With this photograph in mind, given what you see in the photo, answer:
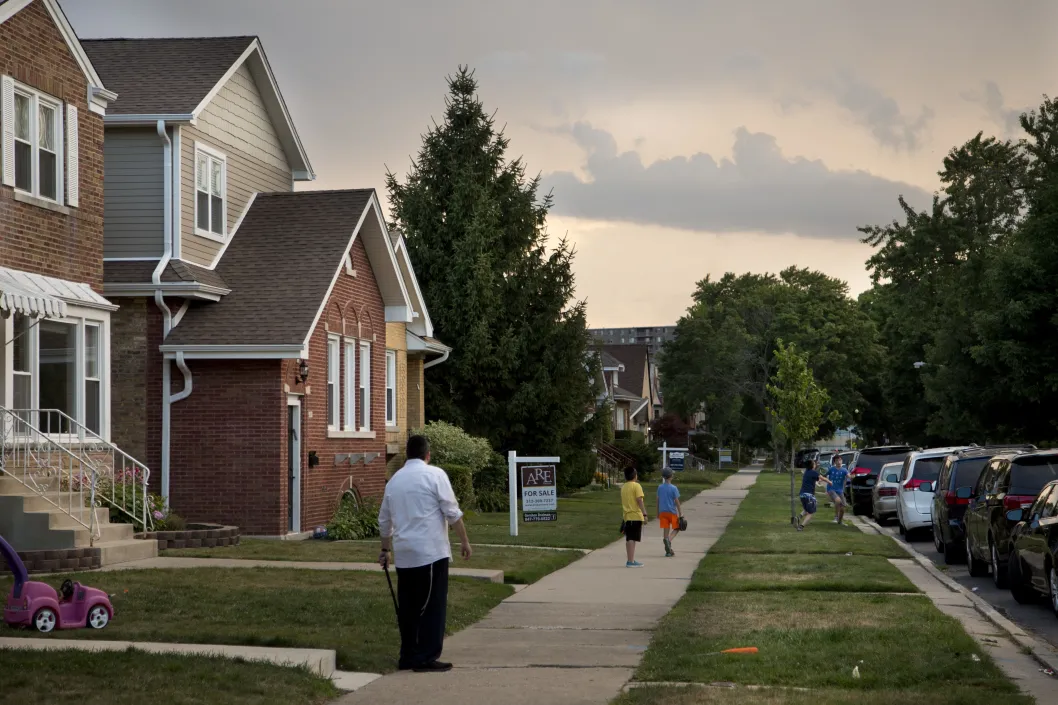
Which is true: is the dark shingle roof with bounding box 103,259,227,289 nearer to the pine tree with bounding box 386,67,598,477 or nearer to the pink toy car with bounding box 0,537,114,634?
the pink toy car with bounding box 0,537,114,634

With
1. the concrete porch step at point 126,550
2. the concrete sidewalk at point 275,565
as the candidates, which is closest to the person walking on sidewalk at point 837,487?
the concrete sidewalk at point 275,565

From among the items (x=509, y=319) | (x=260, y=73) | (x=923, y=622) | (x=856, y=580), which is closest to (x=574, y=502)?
(x=509, y=319)

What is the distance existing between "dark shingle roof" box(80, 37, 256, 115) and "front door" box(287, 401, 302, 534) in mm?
5463

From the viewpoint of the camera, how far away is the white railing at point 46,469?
667 inches

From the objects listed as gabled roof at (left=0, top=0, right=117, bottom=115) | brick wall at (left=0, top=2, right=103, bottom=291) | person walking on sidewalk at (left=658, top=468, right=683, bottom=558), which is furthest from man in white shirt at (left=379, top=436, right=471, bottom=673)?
person walking on sidewalk at (left=658, top=468, right=683, bottom=558)

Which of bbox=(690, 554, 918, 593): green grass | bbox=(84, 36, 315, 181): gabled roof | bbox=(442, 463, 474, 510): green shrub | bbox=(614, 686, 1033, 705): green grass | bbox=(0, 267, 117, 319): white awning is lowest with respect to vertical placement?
bbox=(690, 554, 918, 593): green grass

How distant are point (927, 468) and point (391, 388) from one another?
38.7ft

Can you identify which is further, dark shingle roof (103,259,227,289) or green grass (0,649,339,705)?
dark shingle roof (103,259,227,289)

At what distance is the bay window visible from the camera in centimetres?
2722

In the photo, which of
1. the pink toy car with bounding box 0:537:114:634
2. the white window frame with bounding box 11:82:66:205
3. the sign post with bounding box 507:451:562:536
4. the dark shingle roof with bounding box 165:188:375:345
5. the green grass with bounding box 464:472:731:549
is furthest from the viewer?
the sign post with bounding box 507:451:562:536

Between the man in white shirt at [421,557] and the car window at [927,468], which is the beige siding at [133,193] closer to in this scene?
the man in white shirt at [421,557]

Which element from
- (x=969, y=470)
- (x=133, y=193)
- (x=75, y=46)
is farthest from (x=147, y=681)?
(x=969, y=470)

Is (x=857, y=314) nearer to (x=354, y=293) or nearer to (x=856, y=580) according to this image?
(x=354, y=293)

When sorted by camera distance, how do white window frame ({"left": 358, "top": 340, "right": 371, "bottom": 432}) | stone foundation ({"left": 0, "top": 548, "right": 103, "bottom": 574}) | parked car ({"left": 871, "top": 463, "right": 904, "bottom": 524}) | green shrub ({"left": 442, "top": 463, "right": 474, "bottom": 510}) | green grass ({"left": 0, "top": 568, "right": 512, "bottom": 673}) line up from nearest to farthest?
green grass ({"left": 0, "top": 568, "right": 512, "bottom": 673}) < stone foundation ({"left": 0, "top": 548, "right": 103, "bottom": 574}) < white window frame ({"left": 358, "top": 340, "right": 371, "bottom": 432}) < green shrub ({"left": 442, "top": 463, "right": 474, "bottom": 510}) < parked car ({"left": 871, "top": 463, "right": 904, "bottom": 524})
